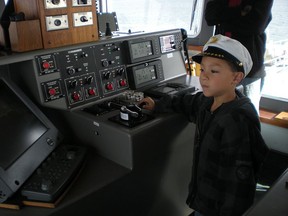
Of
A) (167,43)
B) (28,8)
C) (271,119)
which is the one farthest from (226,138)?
(271,119)

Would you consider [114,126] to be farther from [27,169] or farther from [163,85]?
[163,85]

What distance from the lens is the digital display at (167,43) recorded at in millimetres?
1974

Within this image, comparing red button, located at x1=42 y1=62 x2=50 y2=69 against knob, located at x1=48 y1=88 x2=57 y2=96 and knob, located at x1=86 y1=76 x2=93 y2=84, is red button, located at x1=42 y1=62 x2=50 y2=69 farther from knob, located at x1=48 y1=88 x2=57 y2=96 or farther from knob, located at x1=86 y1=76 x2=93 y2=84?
knob, located at x1=86 y1=76 x2=93 y2=84

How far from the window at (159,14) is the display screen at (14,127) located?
1803 mm

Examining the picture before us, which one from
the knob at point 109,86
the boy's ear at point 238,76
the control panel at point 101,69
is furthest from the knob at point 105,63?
the boy's ear at point 238,76

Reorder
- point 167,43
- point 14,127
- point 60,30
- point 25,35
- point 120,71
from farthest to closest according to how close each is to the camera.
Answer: point 167,43, point 120,71, point 60,30, point 25,35, point 14,127

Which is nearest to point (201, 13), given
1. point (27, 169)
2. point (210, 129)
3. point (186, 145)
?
point (186, 145)

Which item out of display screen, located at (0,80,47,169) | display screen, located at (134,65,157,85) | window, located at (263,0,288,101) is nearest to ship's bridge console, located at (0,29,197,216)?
display screen, located at (134,65,157,85)

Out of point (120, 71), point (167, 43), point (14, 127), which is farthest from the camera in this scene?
point (167, 43)

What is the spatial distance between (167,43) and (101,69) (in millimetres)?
577

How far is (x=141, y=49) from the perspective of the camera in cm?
182

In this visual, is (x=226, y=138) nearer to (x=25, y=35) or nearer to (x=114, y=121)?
(x=114, y=121)

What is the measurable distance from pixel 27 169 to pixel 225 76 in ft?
2.95

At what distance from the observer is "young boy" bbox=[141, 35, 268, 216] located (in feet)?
4.23
